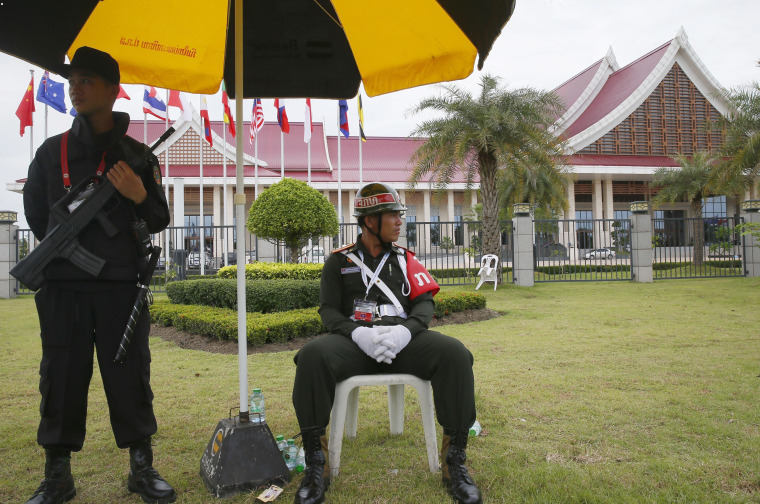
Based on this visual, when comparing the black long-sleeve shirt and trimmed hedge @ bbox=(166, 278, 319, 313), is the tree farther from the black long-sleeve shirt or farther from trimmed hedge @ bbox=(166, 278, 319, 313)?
the black long-sleeve shirt

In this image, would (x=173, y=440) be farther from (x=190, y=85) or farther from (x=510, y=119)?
(x=510, y=119)

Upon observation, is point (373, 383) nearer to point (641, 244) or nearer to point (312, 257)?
point (312, 257)

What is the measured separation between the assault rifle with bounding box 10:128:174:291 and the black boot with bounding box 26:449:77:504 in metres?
0.85

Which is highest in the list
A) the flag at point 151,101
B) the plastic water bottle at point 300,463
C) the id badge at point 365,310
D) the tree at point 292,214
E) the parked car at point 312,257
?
the flag at point 151,101

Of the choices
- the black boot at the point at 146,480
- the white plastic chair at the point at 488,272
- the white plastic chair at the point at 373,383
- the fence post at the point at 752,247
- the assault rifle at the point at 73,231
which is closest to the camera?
the assault rifle at the point at 73,231

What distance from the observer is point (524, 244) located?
15.1 metres

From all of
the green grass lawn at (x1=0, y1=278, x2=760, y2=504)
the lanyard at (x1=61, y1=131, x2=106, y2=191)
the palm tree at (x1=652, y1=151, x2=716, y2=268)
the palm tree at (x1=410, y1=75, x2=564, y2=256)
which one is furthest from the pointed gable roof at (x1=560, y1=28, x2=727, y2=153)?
the lanyard at (x1=61, y1=131, x2=106, y2=191)

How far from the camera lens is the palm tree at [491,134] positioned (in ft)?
48.1

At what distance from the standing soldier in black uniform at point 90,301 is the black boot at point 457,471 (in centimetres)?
138

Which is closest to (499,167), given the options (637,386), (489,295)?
(489,295)

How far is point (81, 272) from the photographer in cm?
260

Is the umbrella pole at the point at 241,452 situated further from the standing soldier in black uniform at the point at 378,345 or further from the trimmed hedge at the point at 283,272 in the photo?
the trimmed hedge at the point at 283,272

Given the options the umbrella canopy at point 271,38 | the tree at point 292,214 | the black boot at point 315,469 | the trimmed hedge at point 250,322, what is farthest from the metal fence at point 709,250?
the black boot at point 315,469

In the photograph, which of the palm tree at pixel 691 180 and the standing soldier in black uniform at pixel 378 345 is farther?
the palm tree at pixel 691 180
